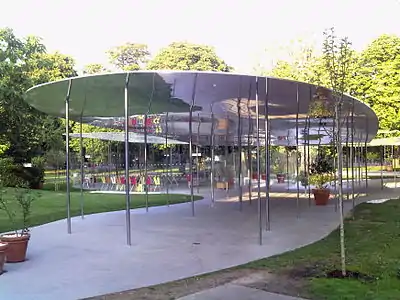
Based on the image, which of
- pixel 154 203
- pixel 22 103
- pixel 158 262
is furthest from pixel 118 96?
pixel 22 103

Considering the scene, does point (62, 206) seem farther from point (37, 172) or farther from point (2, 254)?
point (37, 172)

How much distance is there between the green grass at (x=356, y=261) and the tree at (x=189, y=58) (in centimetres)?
2975

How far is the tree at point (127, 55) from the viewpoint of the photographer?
4269 centimetres

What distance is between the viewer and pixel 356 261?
666 centimetres

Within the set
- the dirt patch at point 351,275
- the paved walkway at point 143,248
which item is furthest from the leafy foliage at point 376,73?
the dirt patch at point 351,275

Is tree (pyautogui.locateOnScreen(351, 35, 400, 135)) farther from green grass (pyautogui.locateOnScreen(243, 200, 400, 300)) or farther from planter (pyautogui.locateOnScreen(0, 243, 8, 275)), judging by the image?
planter (pyautogui.locateOnScreen(0, 243, 8, 275))

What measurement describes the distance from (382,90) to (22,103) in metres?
20.1

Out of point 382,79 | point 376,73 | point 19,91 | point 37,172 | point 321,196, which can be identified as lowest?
point 321,196

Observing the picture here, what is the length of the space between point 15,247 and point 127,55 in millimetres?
37589

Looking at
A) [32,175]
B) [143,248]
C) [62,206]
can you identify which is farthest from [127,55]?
[143,248]

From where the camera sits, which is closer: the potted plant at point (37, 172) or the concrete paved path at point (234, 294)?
the concrete paved path at point (234, 294)

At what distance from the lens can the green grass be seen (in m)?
5.08

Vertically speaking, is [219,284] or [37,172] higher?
[37,172]

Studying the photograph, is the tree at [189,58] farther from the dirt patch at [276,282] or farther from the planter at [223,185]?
the dirt patch at [276,282]
